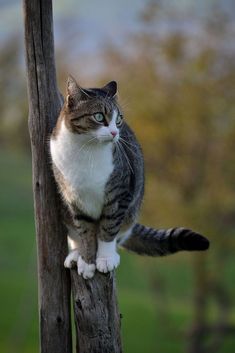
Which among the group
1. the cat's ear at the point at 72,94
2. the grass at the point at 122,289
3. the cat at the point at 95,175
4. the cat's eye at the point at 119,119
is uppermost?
the cat's ear at the point at 72,94

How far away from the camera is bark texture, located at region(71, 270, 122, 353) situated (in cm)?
346

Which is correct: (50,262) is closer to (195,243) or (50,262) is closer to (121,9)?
(195,243)

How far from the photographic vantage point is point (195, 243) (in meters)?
3.60

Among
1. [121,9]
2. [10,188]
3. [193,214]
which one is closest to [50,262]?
[193,214]

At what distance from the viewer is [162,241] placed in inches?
152

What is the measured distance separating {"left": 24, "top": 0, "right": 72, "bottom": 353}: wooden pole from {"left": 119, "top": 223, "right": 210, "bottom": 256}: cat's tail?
0.57 m

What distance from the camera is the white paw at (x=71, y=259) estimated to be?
11.7 feet

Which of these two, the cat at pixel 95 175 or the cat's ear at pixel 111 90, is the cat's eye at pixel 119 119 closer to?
the cat at pixel 95 175

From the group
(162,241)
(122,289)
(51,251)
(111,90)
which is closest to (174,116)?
(122,289)

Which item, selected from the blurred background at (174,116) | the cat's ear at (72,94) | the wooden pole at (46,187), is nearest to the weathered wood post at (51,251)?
the wooden pole at (46,187)

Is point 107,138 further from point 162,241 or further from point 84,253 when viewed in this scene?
point 162,241

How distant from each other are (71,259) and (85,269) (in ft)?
0.36

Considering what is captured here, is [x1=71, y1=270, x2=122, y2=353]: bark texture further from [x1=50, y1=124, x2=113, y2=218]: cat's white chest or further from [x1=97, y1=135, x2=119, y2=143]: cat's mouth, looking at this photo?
[x1=97, y1=135, x2=119, y2=143]: cat's mouth

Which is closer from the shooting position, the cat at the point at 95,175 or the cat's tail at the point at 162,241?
the cat at the point at 95,175
